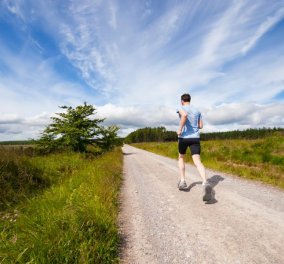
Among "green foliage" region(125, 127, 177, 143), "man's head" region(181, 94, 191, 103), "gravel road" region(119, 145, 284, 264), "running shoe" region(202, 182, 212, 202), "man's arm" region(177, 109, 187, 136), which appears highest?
"green foliage" region(125, 127, 177, 143)

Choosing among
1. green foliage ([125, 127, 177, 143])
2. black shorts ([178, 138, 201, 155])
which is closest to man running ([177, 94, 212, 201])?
black shorts ([178, 138, 201, 155])

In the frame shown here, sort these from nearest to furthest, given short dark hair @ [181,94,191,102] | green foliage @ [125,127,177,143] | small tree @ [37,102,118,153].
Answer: short dark hair @ [181,94,191,102] → small tree @ [37,102,118,153] → green foliage @ [125,127,177,143]

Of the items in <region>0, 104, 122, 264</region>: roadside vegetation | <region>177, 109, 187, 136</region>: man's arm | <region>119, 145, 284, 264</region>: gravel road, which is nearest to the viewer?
<region>0, 104, 122, 264</region>: roadside vegetation

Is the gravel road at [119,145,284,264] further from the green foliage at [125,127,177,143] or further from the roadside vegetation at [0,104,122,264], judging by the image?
the green foliage at [125,127,177,143]

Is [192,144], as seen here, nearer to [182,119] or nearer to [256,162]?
[182,119]

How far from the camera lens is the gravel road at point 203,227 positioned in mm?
2775

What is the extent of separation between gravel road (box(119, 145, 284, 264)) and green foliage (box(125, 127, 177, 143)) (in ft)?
434

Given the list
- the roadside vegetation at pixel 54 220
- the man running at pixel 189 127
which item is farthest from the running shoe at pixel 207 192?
the roadside vegetation at pixel 54 220

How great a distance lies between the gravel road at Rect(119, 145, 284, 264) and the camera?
9.11ft

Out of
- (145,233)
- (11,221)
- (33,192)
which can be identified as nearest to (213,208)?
(145,233)

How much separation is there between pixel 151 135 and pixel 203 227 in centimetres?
13888

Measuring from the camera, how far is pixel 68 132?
16047mm

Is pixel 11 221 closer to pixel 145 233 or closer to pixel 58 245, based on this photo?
pixel 58 245

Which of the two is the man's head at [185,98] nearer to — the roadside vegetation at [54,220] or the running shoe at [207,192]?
the running shoe at [207,192]
